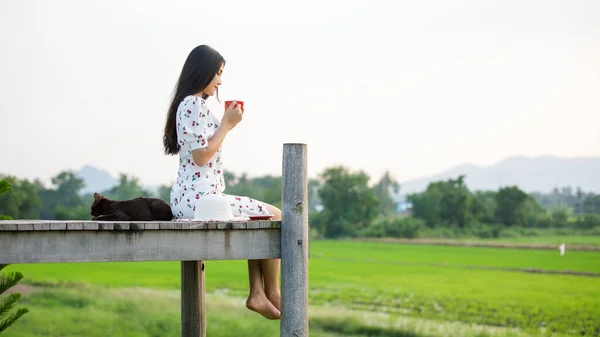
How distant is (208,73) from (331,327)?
14.0m

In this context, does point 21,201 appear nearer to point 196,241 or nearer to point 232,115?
point 232,115

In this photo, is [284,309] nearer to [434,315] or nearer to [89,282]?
[434,315]

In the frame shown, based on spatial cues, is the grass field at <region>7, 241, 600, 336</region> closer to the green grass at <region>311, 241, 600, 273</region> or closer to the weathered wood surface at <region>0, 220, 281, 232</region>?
the green grass at <region>311, 241, 600, 273</region>

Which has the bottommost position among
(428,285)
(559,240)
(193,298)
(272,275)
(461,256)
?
(428,285)

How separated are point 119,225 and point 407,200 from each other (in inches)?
1357

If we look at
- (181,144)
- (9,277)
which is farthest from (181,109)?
(9,277)

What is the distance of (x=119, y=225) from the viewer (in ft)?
11.4

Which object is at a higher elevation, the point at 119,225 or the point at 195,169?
the point at 195,169

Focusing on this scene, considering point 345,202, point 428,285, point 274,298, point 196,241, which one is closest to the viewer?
point 196,241

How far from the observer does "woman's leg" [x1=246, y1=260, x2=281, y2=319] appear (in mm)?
4082

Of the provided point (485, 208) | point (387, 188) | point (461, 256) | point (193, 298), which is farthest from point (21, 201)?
point (387, 188)

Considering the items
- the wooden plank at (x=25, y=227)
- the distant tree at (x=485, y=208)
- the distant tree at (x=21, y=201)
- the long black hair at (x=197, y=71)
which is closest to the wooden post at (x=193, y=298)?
the long black hair at (x=197, y=71)

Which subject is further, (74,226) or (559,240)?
(559,240)

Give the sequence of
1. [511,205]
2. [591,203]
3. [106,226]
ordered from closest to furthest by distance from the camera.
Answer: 1. [106,226]
2. [511,205]
3. [591,203]
